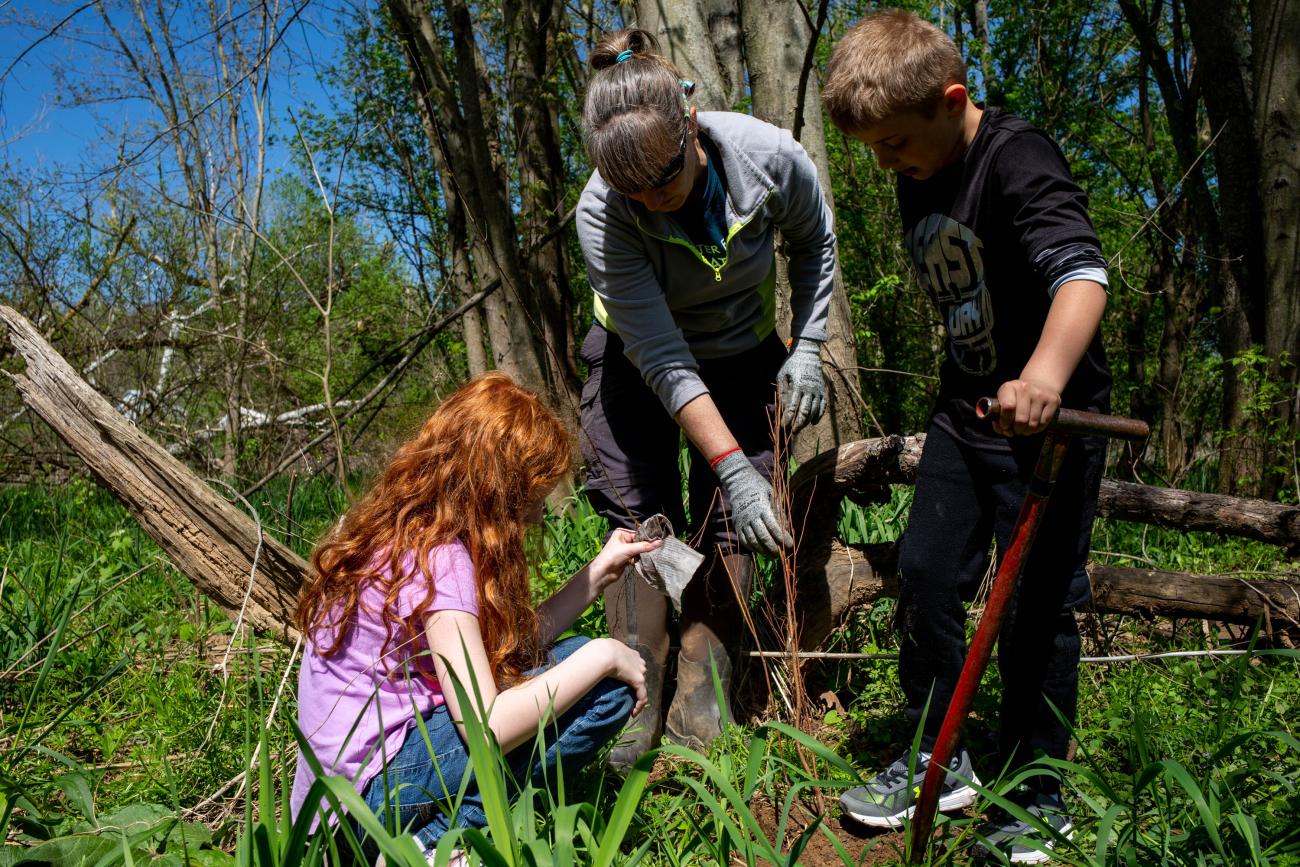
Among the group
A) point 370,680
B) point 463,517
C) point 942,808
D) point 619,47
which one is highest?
point 619,47

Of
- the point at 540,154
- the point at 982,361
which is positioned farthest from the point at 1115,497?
the point at 540,154

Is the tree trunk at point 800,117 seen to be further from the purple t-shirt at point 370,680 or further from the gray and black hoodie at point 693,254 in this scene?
the purple t-shirt at point 370,680

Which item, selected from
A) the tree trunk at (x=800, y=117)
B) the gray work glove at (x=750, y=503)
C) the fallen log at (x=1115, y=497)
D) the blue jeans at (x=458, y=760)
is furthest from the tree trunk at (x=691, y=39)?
the blue jeans at (x=458, y=760)

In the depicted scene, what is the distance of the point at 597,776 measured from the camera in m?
2.20

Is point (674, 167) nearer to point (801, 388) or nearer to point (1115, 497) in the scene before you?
point (801, 388)

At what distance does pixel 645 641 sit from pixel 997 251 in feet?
4.16

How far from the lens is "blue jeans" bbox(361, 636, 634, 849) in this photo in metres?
1.72

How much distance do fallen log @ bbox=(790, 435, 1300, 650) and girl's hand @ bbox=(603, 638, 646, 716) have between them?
25.0 inches

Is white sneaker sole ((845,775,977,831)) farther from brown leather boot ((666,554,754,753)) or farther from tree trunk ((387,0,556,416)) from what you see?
tree trunk ((387,0,556,416))

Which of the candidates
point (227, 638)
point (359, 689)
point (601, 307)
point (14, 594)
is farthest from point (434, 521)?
point (14, 594)

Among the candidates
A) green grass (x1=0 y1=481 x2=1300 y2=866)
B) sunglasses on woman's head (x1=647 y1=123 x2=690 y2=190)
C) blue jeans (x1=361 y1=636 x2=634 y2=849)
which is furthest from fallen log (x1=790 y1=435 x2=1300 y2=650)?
sunglasses on woman's head (x1=647 y1=123 x2=690 y2=190)

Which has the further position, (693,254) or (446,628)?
(693,254)

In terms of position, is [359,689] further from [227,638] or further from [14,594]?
[14,594]

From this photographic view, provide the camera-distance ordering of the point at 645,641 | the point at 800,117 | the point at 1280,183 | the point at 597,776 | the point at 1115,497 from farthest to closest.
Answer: the point at 1280,183
the point at 800,117
the point at 1115,497
the point at 645,641
the point at 597,776
